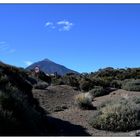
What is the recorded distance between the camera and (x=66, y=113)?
19828 mm

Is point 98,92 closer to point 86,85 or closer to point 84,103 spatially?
point 86,85

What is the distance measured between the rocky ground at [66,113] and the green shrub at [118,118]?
0.36m

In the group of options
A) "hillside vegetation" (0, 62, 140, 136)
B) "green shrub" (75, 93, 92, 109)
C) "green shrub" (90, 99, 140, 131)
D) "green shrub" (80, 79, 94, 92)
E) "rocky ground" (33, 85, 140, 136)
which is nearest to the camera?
"hillside vegetation" (0, 62, 140, 136)

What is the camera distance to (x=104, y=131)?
1550 centimetres

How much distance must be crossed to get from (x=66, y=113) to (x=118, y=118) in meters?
4.21

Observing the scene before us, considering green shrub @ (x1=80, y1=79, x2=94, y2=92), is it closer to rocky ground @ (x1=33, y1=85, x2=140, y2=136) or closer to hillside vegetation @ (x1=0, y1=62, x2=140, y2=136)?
rocky ground @ (x1=33, y1=85, x2=140, y2=136)

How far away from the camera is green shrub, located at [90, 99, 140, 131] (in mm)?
15695

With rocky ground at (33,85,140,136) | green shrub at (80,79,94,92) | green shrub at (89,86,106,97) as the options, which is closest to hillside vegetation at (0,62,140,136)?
rocky ground at (33,85,140,136)

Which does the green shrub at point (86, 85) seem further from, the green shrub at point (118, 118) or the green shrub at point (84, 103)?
the green shrub at point (118, 118)

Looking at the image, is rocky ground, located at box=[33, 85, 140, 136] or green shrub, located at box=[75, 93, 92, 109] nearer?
rocky ground, located at box=[33, 85, 140, 136]

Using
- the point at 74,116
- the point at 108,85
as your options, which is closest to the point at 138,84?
the point at 108,85

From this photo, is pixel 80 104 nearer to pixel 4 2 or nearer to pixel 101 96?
pixel 101 96

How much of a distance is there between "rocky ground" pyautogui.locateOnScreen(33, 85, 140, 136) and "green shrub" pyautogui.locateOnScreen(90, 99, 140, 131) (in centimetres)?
36

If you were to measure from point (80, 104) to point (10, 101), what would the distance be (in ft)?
29.9
